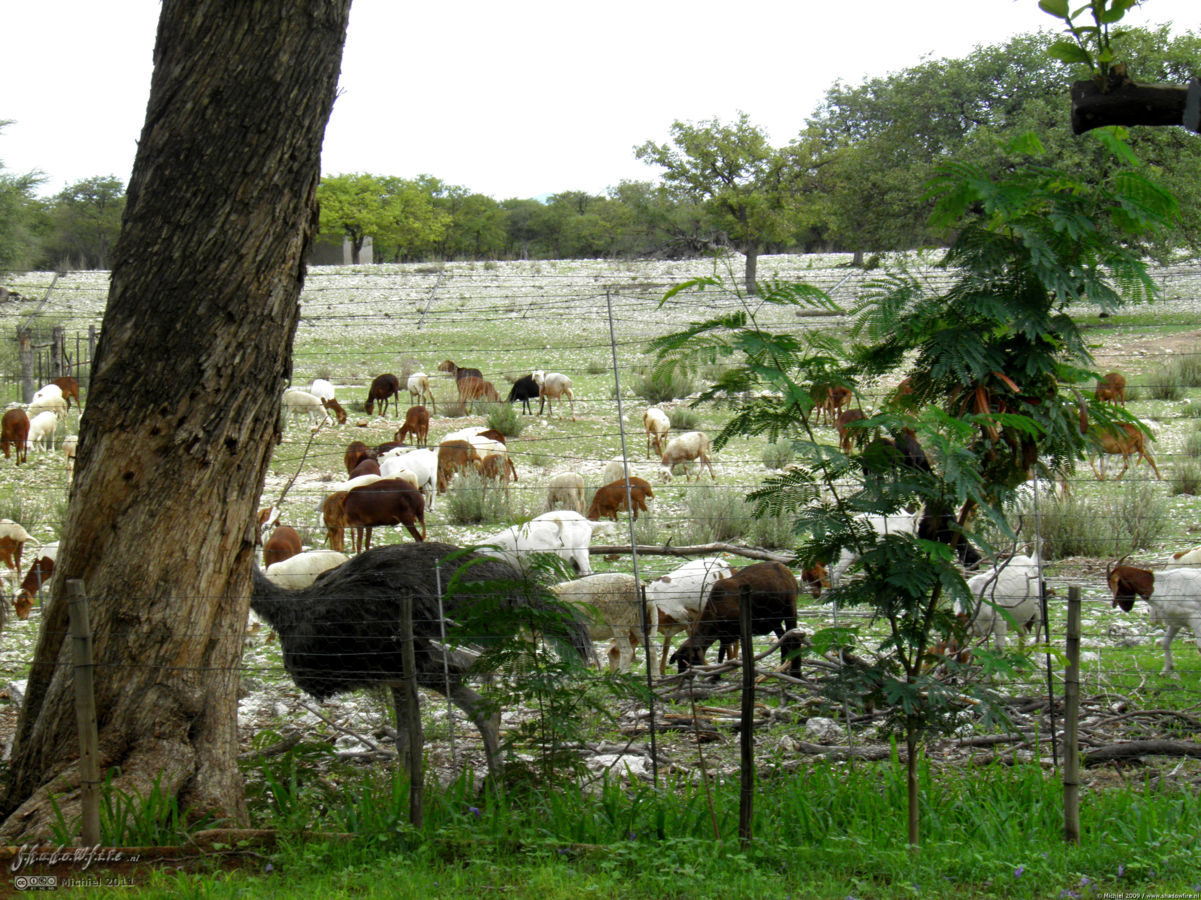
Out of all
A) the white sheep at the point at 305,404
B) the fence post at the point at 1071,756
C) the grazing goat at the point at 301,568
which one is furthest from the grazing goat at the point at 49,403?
the fence post at the point at 1071,756

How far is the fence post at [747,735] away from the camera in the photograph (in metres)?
4.46

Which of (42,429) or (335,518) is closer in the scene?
(335,518)

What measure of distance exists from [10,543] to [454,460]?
20.2ft

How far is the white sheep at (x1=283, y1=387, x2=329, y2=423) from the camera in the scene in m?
20.6

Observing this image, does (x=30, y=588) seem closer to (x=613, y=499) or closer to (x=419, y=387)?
(x=613, y=499)

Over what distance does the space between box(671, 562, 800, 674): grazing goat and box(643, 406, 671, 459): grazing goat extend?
9364 mm

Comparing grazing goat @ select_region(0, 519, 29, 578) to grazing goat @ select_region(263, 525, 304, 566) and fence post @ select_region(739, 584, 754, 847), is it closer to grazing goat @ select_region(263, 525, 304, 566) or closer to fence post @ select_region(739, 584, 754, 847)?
grazing goat @ select_region(263, 525, 304, 566)

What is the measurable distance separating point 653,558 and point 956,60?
32989 mm

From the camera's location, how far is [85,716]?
4.74m

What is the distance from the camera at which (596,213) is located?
78.4m

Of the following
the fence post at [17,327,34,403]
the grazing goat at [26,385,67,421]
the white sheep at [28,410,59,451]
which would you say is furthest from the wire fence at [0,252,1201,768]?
the fence post at [17,327,34,403]

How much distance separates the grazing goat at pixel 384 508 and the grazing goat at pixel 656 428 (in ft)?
20.1

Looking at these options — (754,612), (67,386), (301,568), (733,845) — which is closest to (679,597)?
(754,612)

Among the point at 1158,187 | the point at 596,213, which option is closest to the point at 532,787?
the point at 1158,187
